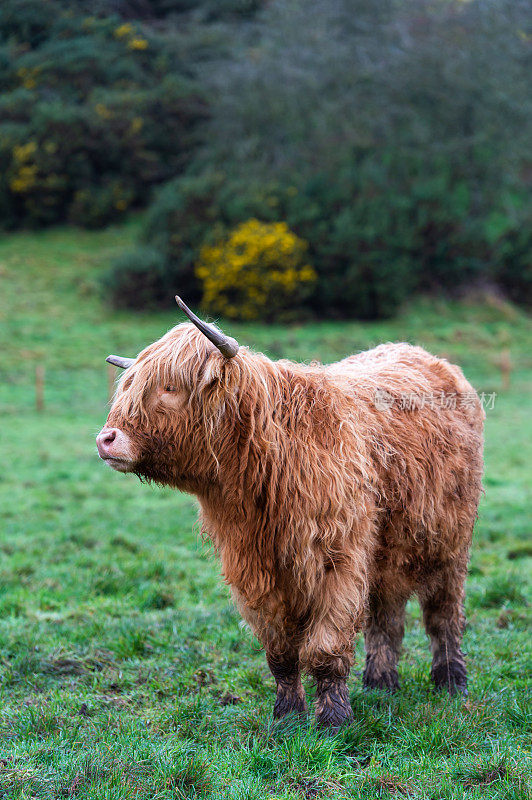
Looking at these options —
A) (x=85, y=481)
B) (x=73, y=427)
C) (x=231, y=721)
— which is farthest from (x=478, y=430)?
(x=73, y=427)

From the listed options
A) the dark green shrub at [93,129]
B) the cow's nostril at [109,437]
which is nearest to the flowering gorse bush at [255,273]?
the dark green shrub at [93,129]

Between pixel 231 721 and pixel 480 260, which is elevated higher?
pixel 231 721

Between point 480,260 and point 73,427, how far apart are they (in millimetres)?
21427

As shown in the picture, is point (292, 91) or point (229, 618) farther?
point (292, 91)

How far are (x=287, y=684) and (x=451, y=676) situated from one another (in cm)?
109

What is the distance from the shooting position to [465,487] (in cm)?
416

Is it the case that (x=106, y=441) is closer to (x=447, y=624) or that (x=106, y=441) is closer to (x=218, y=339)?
(x=218, y=339)

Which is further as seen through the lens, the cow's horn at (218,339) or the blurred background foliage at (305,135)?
the blurred background foliage at (305,135)

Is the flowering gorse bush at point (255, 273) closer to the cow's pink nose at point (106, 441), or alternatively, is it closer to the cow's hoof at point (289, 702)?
the cow's hoof at point (289, 702)

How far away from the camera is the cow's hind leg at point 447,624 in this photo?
13.7 ft

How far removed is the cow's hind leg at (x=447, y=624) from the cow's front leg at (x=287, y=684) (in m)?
0.91

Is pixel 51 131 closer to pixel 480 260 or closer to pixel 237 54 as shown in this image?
pixel 237 54

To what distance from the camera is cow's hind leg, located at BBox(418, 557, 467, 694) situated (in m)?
4.19

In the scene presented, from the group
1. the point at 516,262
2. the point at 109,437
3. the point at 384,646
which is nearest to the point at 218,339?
the point at 109,437
